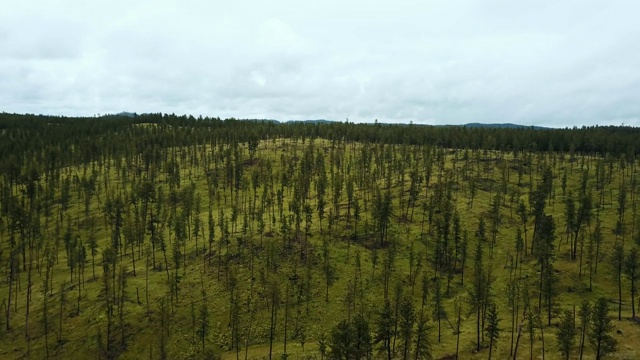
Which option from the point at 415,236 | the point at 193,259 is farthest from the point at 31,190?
the point at 415,236

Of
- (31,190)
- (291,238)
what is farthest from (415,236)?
(31,190)

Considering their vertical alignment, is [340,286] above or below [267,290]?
above

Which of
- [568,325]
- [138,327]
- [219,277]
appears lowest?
[138,327]

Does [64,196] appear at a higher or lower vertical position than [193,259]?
higher

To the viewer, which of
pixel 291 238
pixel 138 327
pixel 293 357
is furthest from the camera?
pixel 291 238

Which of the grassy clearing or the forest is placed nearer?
the forest

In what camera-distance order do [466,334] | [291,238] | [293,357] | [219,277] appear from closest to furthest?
[293,357], [466,334], [219,277], [291,238]

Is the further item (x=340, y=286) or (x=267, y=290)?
(x=340, y=286)

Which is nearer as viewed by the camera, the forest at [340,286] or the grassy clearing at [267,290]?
the forest at [340,286]

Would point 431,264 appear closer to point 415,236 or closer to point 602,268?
point 415,236

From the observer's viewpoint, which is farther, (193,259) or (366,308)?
(193,259)
